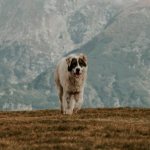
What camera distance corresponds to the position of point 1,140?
22.0m

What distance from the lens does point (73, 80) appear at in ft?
114

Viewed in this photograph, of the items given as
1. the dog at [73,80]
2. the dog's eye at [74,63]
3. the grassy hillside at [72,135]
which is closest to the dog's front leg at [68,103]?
the dog at [73,80]

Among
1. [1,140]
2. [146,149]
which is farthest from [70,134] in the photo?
[146,149]

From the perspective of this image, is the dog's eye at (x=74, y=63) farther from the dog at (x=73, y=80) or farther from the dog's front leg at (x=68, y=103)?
the dog's front leg at (x=68, y=103)

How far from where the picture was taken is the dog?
33.5 m

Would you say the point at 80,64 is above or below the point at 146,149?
above

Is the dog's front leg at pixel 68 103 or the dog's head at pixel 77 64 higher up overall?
the dog's head at pixel 77 64

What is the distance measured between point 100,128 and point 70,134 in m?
2.03

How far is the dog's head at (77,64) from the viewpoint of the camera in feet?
109

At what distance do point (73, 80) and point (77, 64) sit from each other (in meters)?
1.77

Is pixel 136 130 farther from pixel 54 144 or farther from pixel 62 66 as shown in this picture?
pixel 62 66

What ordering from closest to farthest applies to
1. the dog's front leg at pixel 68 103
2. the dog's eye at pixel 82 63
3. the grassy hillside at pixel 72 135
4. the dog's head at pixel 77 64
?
the grassy hillside at pixel 72 135
the dog's head at pixel 77 64
the dog's eye at pixel 82 63
the dog's front leg at pixel 68 103

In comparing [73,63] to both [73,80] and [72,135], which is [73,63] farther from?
[72,135]

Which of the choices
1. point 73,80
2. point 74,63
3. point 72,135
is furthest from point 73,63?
point 72,135
